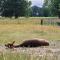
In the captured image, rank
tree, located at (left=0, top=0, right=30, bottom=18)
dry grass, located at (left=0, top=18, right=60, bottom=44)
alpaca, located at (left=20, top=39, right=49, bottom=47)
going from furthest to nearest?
tree, located at (left=0, top=0, right=30, bottom=18), dry grass, located at (left=0, top=18, right=60, bottom=44), alpaca, located at (left=20, top=39, right=49, bottom=47)

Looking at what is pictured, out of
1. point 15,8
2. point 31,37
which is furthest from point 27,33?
point 15,8

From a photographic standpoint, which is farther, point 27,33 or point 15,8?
point 15,8

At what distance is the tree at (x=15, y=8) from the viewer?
91250mm

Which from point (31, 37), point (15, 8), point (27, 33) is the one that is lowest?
point (15, 8)

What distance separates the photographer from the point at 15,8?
91.2 meters

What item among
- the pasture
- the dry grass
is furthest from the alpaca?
the dry grass

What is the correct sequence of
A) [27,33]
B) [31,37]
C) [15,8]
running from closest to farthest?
[31,37] < [27,33] < [15,8]

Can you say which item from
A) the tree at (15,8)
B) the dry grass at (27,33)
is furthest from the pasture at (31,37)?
the tree at (15,8)

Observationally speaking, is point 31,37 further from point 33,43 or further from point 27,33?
point 33,43

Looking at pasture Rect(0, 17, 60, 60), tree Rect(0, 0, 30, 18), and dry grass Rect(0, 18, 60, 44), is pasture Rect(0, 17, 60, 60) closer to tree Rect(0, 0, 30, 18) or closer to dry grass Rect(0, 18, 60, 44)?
dry grass Rect(0, 18, 60, 44)

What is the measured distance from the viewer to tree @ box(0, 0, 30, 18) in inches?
3593

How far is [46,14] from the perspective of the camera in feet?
447

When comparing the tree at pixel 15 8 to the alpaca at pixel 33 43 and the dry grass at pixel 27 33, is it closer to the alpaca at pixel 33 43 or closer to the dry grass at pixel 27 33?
the dry grass at pixel 27 33

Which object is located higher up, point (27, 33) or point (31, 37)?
point (31, 37)
